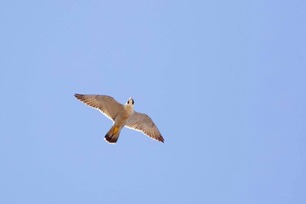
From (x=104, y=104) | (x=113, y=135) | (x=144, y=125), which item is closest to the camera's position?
(x=113, y=135)

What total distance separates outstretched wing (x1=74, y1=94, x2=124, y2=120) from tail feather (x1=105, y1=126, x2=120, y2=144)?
451mm

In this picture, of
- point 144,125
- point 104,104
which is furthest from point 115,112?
point 144,125

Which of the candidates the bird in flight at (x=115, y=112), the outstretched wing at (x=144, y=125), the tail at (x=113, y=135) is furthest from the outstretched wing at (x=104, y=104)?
the outstretched wing at (x=144, y=125)

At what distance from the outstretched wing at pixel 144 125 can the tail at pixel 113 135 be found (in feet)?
2.28

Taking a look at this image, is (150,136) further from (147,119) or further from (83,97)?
(83,97)

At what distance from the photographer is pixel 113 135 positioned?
23781mm

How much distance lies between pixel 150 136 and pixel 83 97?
2.74 metres

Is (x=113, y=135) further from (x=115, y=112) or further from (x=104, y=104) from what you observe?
(x=104, y=104)


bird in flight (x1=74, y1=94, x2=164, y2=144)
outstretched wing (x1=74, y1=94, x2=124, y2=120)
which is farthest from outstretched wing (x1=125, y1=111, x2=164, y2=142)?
outstretched wing (x1=74, y1=94, x2=124, y2=120)

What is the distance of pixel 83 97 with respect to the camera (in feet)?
78.8

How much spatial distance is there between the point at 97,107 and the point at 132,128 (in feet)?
4.77

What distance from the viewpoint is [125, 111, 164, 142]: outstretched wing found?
24.5m

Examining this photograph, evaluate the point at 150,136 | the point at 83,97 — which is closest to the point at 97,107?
the point at 83,97

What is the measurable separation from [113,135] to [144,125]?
1447 mm
